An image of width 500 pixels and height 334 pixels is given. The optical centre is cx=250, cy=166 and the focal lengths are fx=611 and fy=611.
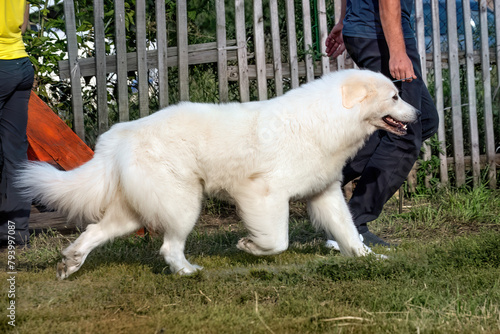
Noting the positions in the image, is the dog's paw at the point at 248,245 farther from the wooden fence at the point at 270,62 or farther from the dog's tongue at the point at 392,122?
Answer: the wooden fence at the point at 270,62

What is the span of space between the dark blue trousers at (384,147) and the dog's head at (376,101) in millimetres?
451

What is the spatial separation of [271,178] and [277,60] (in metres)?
2.52

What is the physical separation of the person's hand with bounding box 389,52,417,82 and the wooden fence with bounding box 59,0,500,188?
182 centimetres

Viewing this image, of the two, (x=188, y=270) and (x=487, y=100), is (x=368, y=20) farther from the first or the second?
(x=487, y=100)

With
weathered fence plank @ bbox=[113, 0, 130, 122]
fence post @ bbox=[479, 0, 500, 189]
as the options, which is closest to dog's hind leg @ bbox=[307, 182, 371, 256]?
weathered fence plank @ bbox=[113, 0, 130, 122]

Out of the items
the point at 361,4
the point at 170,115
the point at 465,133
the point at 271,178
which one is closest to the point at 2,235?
the point at 170,115

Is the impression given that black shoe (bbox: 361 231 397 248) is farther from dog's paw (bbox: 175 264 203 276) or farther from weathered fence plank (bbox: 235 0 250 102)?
weathered fence plank (bbox: 235 0 250 102)

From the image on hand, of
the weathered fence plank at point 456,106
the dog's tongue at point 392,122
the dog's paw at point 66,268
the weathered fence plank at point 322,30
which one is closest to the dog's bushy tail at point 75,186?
the dog's paw at point 66,268

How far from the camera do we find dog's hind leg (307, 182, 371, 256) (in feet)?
14.3

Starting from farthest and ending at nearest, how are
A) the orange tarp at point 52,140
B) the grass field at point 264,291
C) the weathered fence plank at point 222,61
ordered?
the weathered fence plank at point 222,61 → the orange tarp at point 52,140 → the grass field at point 264,291

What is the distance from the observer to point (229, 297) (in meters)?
3.42

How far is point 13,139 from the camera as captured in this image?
4945 millimetres

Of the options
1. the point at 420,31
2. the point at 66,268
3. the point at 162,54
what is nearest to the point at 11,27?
the point at 162,54

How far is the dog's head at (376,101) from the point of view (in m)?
4.08
